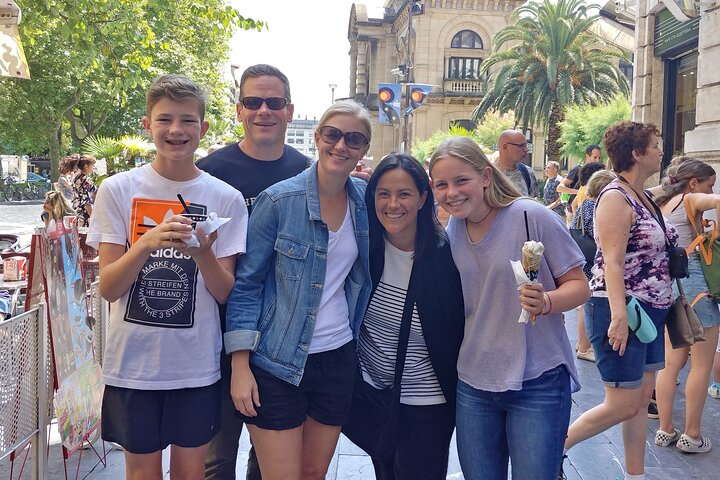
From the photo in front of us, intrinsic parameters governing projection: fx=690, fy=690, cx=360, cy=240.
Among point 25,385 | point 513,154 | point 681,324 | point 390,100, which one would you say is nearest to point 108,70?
point 390,100

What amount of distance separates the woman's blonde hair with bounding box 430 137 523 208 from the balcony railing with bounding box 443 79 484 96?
52497 mm

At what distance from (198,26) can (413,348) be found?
98.7 ft

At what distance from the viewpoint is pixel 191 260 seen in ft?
8.46

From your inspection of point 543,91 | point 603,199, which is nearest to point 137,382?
point 603,199

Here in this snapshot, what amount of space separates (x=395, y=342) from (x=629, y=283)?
1.58m

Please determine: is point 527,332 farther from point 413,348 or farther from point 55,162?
point 55,162

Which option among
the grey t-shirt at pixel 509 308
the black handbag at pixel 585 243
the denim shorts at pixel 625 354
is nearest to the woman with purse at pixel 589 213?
the black handbag at pixel 585 243

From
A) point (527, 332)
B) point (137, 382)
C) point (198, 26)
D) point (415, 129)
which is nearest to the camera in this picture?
point (137, 382)

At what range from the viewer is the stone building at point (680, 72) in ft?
28.6

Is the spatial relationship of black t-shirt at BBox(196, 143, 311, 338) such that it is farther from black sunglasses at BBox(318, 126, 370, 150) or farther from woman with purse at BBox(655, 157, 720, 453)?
woman with purse at BBox(655, 157, 720, 453)

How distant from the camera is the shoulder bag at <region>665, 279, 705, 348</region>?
3.85 meters

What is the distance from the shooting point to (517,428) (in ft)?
8.71

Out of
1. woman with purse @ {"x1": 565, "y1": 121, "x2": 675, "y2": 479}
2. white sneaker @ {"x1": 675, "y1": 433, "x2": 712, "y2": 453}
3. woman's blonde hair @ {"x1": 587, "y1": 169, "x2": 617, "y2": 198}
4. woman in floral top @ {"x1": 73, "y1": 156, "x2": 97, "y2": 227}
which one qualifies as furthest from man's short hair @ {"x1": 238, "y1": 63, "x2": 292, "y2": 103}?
woman in floral top @ {"x1": 73, "y1": 156, "x2": 97, "y2": 227}

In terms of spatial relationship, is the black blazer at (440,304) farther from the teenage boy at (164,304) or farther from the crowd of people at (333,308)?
the teenage boy at (164,304)
